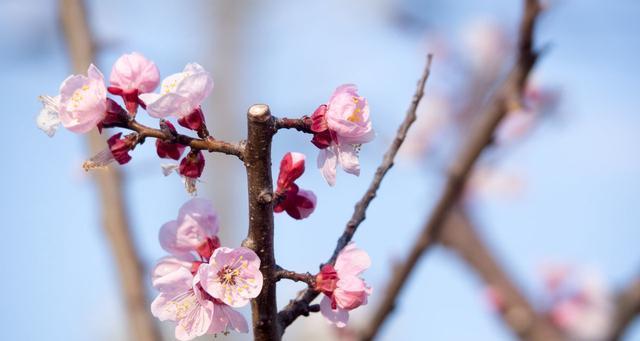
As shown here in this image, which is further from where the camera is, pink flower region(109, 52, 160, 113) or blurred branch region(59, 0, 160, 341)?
blurred branch region(59, 0, 160, 341)

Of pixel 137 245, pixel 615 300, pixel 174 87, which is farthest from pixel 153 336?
pixel 615 300

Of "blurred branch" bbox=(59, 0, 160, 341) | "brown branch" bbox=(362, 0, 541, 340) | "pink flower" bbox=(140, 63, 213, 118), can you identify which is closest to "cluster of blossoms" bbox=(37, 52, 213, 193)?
"pink flower" bbox=(140, 63, 213, 118)

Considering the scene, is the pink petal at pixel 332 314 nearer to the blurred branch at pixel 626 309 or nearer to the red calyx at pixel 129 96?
the red calyx at pixel 129 96

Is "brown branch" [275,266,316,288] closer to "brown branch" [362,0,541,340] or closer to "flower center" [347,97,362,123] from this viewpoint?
"flower center" [347,97,362,123]

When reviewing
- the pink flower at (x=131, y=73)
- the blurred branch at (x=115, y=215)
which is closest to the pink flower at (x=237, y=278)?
the pink flower at (x=131, y=73)

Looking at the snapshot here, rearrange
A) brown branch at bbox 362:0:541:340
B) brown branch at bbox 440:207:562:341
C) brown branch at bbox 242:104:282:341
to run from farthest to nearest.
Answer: brown branch at bbox 440:207:562:341 → brown branch at bbox 362:0:541:340 → brown branch at bbox 242:104:282:341

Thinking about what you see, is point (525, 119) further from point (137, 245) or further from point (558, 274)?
point (137, 245)
